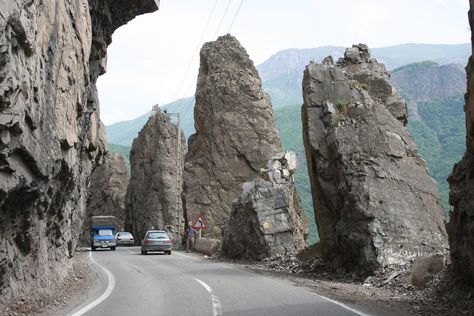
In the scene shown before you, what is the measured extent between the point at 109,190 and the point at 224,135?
43.3 meters

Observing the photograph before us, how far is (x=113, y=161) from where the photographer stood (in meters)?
87.5

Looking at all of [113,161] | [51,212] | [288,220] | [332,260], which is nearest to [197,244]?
[288,220]


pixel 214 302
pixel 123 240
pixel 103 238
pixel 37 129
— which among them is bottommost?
pixel 123 240

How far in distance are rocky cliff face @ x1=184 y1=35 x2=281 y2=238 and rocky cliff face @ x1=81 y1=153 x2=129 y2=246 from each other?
125 ft

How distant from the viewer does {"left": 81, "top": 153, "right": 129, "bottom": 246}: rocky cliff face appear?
85.4m

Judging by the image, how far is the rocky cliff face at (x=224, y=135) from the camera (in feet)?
153

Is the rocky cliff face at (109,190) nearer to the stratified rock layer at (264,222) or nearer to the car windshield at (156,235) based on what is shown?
the car windshield at (156,235)

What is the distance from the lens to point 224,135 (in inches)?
1880

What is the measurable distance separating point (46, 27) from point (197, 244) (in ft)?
86.4

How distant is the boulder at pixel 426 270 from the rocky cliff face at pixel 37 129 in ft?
31.9

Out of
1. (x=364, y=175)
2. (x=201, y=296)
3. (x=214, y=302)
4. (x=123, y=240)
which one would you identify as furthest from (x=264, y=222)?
(x=123, y=240)

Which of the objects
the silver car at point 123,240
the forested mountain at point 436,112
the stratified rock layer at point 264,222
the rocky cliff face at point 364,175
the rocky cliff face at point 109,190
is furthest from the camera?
the rocky cliff face at point 109,190

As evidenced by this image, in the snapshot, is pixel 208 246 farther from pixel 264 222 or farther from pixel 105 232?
pixel 105 232

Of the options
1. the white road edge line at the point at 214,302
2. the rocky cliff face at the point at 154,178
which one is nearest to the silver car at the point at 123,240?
the rocky cliff face at the point at 154,178
